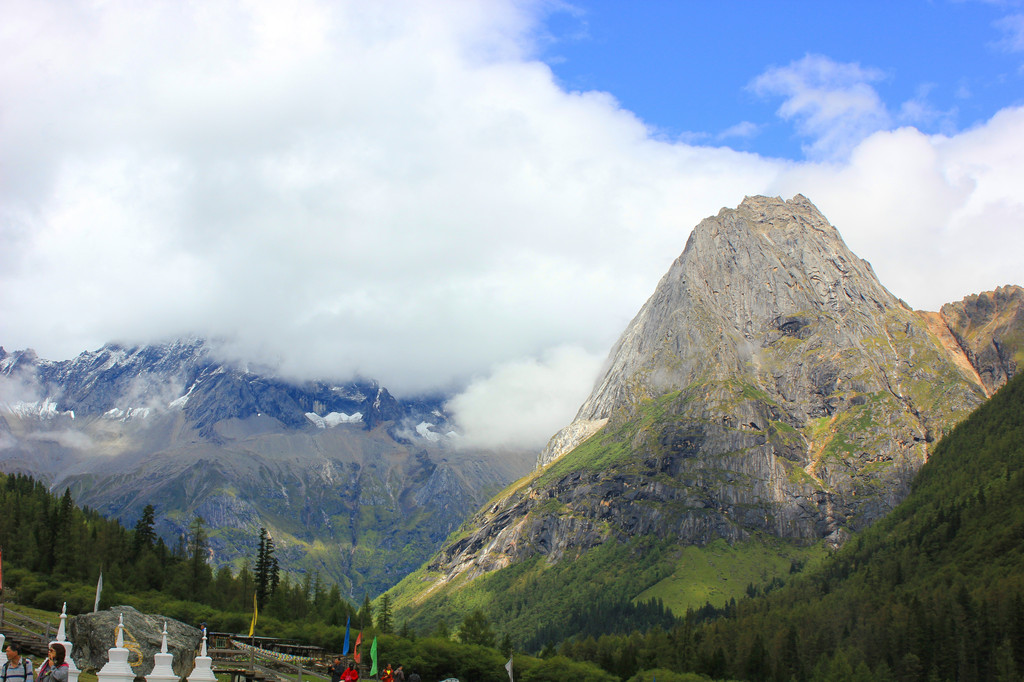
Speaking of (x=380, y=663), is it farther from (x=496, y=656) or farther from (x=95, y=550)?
(x=95, y=550)

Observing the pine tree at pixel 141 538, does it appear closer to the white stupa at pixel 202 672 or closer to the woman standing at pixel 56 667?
the white stupa at pixel 202 672

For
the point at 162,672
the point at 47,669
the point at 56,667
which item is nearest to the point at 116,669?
the point at 162,672

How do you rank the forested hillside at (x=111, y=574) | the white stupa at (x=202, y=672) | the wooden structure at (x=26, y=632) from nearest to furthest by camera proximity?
the white stupa at (x=202, y=672), the wooden structure at (x=26, y=632), the forested hillside at (x=111, y=574)

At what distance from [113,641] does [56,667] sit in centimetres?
4168

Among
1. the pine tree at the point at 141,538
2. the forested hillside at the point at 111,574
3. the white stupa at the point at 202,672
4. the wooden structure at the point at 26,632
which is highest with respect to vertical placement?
the pine tree at the point at 141,538

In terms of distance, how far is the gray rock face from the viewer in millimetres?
65188

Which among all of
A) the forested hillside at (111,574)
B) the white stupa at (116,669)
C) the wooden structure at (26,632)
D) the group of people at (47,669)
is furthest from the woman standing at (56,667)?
the forested hillside at (111,574)

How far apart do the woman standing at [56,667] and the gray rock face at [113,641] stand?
3629cm

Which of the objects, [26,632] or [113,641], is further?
[26,632]

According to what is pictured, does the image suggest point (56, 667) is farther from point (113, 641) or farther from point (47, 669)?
point (113, 641)

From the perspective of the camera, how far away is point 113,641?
65.6 m

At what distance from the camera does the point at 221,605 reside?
597ft

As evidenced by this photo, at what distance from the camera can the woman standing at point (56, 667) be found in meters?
28.4

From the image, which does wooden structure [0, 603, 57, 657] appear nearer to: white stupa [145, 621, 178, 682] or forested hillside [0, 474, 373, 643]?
white stupa [145, 621, 178, 682]
